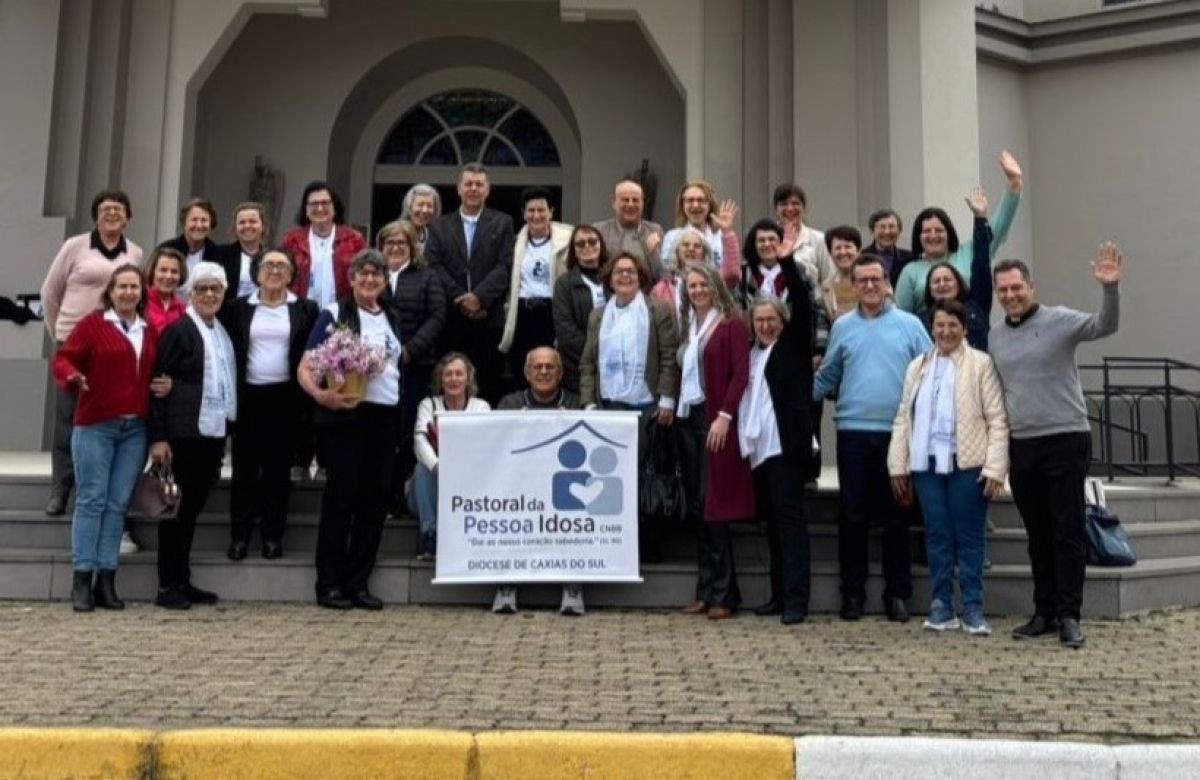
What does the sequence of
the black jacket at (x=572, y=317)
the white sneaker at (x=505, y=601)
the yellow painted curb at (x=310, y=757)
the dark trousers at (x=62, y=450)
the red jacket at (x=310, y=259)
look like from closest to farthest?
1. the yellow painted curb at (x=310, y=757)
2. the white sneaker at (x=505, y=601)
3. the dark trousers at (x=62, y=450)
4. the black jacket at (x=572, y=317)
5. the red jacket at (x=310, y=259)

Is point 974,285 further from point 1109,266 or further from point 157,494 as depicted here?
point 157,494

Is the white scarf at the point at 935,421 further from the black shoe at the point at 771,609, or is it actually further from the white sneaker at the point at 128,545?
the white sneaker at the point at 128,545

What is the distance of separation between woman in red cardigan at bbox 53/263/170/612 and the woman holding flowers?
1040mm

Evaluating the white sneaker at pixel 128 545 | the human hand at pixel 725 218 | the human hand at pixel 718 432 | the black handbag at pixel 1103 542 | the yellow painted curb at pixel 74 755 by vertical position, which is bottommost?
Answer: the yellow painted curb at pixel 74 755

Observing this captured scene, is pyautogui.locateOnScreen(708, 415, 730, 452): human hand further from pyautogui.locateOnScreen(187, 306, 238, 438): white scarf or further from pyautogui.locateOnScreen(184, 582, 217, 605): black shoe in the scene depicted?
pyautogui.locateOnScreen(184, 582, 217, 605): black shoe

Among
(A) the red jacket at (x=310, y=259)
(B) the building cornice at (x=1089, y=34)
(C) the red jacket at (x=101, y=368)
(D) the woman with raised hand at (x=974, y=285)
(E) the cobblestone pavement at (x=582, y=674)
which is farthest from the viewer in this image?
(B) the building cornice at (x=1089, y=34)

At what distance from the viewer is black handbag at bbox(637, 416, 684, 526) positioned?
22.9 feet

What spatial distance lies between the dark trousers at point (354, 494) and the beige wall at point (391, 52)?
792 centimetres

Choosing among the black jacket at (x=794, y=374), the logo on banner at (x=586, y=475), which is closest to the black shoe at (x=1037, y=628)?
the black jacket at (x=794, y=374)

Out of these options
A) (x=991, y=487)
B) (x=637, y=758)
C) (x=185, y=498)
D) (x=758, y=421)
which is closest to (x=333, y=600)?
(x=185, y=498)

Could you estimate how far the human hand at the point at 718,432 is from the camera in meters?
6.61

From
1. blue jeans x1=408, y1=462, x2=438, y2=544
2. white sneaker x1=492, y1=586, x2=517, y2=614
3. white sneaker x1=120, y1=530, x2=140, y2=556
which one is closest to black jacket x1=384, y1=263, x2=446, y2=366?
blue jeans x1=408, y1=462, x2=438, y2=544

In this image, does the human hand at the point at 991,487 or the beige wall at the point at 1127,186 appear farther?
the beige wall at the point at 1127,186

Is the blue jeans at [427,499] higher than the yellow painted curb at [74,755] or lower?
higher
